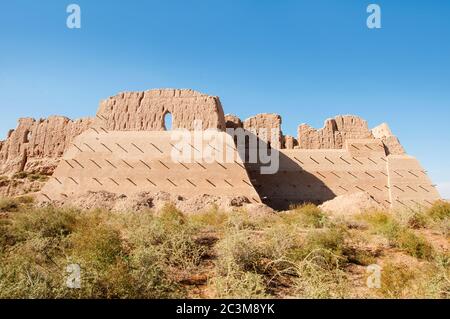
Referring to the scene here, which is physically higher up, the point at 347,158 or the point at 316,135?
the point at 316,135

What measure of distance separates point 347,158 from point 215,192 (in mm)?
10787

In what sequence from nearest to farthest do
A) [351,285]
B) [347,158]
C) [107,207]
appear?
[351,285] < [107,207] < [347,158]

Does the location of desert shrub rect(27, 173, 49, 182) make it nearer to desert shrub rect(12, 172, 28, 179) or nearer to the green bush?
desert shrub rect(12, 172, 28, 179)

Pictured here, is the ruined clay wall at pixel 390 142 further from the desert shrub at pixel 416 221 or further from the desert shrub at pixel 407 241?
the desert shrub at pixel 407 241

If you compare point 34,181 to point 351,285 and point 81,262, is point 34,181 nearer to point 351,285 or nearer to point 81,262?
point 81,262

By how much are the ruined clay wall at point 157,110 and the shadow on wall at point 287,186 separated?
517 centimetres

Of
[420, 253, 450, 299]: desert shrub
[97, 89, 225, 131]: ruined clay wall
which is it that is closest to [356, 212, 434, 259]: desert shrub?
[420, 253, 450, 299]: desert shrub

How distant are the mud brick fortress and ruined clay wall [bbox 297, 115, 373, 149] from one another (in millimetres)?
77

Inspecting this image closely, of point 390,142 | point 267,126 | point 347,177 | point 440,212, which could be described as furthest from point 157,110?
point 390,142

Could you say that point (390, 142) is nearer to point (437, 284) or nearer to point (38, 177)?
point (437, 284)

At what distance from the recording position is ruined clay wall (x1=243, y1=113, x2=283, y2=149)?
2545 cm

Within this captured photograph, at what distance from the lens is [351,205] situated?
1798 cm

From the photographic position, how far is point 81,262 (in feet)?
19.5
